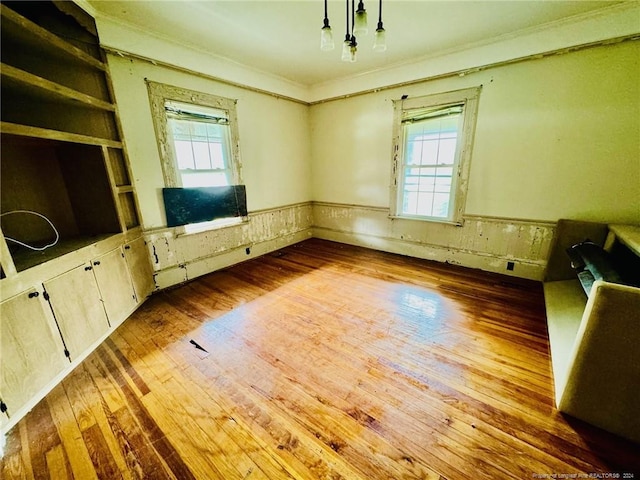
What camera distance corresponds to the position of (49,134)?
183cm

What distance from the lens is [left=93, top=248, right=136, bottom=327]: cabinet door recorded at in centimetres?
Result: 230

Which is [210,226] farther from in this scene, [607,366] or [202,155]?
[607,366]

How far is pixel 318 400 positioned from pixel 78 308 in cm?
212

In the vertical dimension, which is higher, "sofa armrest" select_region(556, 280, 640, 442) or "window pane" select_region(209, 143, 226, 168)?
"window pane" select_region(209, 143, 226, 168)

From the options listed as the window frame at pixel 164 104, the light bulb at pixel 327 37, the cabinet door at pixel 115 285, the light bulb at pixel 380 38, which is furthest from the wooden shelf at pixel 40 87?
the light bulb at pixel 380 38

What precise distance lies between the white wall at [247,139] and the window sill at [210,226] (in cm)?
24

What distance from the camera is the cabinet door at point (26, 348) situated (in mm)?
1506

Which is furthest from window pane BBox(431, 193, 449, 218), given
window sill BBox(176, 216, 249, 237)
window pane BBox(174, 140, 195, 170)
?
window pane BBox(174, 140, 195, 170)

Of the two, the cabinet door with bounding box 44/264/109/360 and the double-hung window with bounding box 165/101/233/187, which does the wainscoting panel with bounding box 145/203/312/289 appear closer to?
the double-hung window with bounding box 165/101/233/187

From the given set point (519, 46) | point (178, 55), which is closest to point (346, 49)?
point (178, 55)

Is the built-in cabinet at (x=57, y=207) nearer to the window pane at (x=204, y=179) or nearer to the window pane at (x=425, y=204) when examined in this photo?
the window pane at (x=204, y=179)

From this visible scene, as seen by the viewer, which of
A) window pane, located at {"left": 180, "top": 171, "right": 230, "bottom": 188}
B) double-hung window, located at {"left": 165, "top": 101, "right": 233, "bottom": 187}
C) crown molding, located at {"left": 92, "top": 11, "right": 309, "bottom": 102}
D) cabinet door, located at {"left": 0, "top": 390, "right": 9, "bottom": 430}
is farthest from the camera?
window pane, located at {"left": 180, "top": 171, "right": 230, "bottom": 188}

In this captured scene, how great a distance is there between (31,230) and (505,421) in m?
4.01

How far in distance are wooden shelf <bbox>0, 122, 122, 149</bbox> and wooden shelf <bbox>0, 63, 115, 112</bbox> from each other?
0.29m
